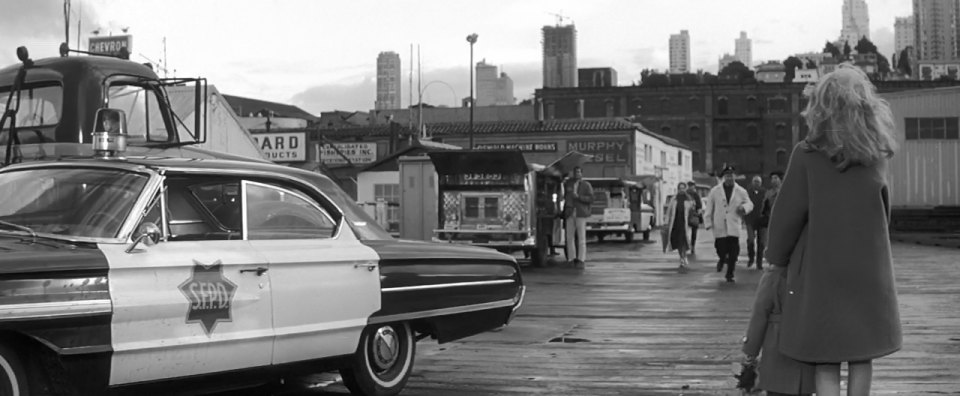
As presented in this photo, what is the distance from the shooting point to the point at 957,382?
23.5 feet

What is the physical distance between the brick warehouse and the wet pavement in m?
92.2

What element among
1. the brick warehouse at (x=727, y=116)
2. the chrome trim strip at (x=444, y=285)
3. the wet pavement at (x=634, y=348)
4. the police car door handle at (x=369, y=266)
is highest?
the brick warehouse at (x=727, y=116)

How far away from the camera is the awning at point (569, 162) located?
2264 cm

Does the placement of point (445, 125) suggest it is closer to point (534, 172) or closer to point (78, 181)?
point (534, 172)

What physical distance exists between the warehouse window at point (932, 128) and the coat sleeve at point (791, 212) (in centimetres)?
4606

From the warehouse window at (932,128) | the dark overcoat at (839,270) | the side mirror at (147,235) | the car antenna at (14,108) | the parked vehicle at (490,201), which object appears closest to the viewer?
the dark overcoat at (839,270)

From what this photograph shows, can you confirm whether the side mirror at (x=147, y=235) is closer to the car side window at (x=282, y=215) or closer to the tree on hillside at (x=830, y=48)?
the car side window at (x=282, y=215)

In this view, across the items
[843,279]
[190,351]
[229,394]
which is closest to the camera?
[843,279]

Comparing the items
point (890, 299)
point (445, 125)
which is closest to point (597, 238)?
point (890, 299)

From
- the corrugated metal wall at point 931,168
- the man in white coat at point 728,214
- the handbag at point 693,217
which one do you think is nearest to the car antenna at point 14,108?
the man in white coat at point 728,214

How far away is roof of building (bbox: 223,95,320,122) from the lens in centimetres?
10594

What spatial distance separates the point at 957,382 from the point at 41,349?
565cm

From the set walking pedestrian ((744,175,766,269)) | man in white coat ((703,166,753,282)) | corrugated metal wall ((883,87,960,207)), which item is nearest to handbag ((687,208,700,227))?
walking pedestrian ((744,175,766,269))

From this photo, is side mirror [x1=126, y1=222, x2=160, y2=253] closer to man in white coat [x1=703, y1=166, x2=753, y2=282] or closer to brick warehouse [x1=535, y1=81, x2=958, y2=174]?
man in white coat [x1=703, y1=166, x2=753, y2=282]
